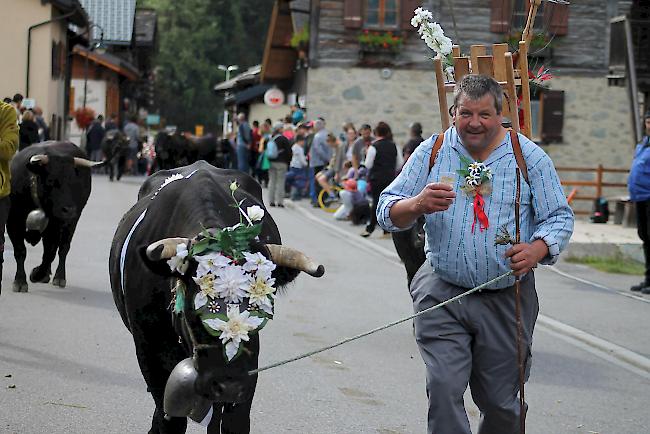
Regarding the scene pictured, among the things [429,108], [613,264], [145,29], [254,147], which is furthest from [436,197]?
[145,29]

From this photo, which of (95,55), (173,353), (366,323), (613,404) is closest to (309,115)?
(95,55)

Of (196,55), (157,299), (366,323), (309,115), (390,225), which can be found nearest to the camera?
(390,225)

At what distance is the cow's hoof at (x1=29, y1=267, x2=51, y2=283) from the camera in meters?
13.2

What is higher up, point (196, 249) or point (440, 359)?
point (196, 249)

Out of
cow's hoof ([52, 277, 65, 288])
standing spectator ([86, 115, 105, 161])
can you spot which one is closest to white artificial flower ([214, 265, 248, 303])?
cow's hoof ([52, 277, 65, 288])

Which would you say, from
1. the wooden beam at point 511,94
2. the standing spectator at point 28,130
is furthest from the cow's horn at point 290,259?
the standing spectator at point 28,130

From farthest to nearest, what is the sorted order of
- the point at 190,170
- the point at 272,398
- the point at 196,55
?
1. the point at 196,55
2. the point at 272,398
3. the point at 190,170

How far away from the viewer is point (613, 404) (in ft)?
27.5

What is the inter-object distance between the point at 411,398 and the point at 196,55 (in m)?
76.3

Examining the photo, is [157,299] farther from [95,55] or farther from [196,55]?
[196,55]

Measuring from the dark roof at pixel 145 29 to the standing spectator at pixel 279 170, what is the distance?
1646 inches

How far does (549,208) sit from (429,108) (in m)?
30.1

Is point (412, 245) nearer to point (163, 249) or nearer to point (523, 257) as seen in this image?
point (523, 257)

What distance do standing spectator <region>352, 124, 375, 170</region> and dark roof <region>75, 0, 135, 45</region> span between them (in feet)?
109
